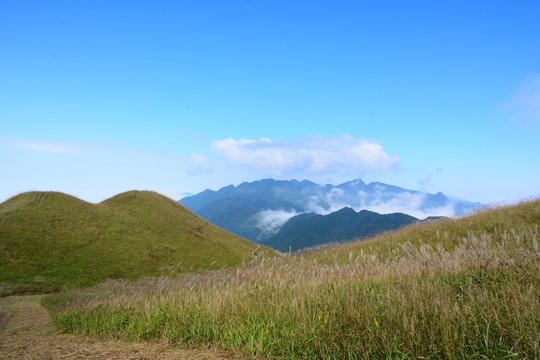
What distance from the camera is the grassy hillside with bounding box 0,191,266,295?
28703 millimetres

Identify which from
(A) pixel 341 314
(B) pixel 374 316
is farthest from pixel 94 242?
(B) pixel 374 316

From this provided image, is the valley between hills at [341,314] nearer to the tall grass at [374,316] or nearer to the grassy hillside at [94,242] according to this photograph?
the tall grass at [374,316]

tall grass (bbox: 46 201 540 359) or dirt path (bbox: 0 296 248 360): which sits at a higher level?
tall grass (bbox: 46 201 540 359)

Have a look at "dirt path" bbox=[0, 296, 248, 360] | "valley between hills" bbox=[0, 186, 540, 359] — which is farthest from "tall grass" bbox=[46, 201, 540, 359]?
"dirt path" bbox=[0, 296, 248, 360]

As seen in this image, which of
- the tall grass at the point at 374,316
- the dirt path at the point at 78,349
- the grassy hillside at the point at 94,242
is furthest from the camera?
the grassy hillside at the point at 94,242

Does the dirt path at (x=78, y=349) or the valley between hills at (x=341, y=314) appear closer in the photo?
the valley between hills at (x=341, y=314)

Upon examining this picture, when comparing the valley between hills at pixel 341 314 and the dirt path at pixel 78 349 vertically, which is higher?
the valley between hills at pixel 341 314

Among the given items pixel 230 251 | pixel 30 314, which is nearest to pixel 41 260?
pixel 30 314

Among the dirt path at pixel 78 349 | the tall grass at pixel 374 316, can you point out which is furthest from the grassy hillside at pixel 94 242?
the tall grass at pixel 374 316

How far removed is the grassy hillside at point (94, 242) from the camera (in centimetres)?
2870

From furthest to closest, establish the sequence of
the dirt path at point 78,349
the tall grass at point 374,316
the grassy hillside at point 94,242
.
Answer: the grassy hillside at point 94,242 < the dirt path at point 78,349 < the tall grass at point 374,316

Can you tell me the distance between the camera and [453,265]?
21.0 feet

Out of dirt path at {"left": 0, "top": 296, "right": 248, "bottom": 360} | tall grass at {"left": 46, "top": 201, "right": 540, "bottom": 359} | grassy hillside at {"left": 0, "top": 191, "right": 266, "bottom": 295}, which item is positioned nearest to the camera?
tall grass at {"left": 46, "top": 201, "right": 540, "bottom": 359}

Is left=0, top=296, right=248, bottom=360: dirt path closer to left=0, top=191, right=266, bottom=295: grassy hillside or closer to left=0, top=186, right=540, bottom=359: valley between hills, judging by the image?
left=0, top=186, right=540, bottom=359: valley between hills
